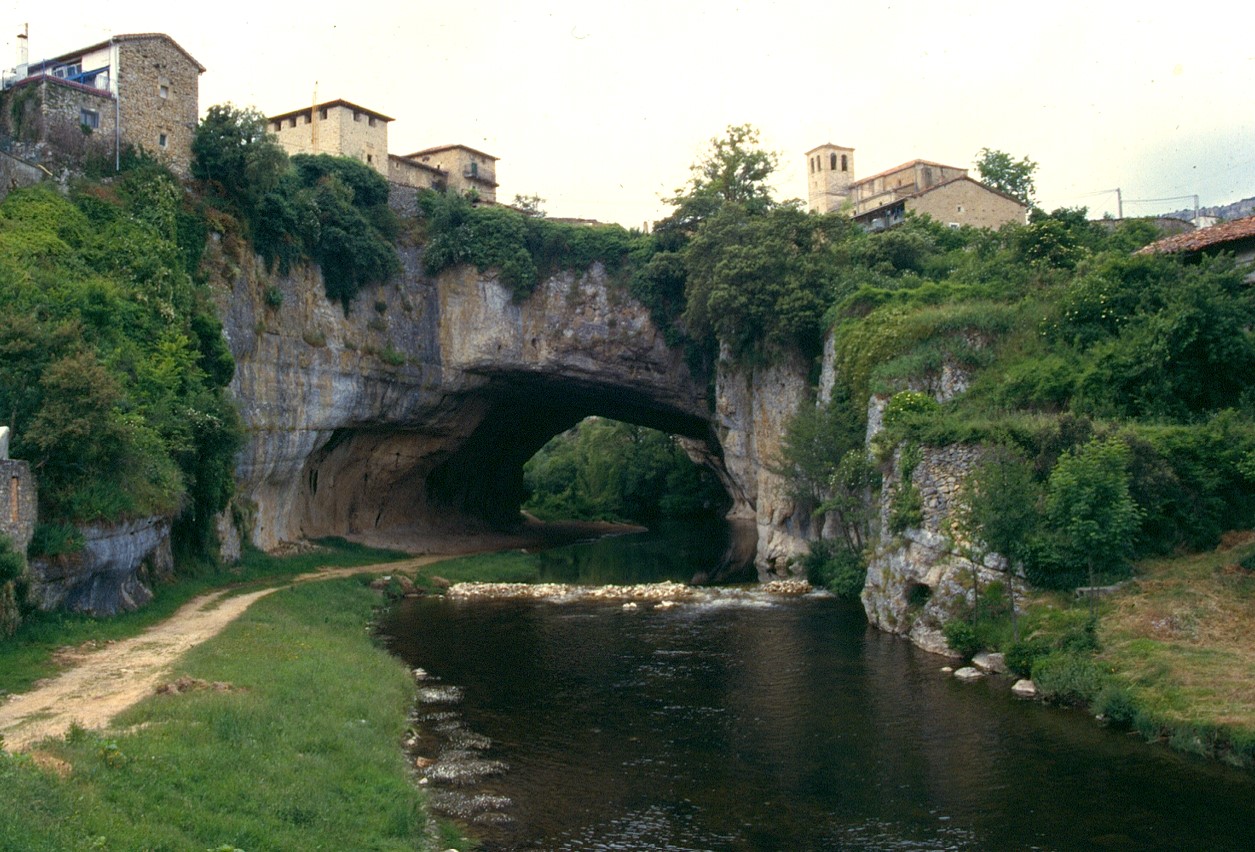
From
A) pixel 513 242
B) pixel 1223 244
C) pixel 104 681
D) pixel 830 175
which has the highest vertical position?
pixel 830 175

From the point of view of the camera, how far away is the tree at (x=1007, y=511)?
21.5m

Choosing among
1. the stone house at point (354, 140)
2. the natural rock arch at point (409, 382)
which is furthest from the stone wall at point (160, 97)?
the stone house at point (354, 140)

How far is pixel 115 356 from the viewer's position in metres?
26.3

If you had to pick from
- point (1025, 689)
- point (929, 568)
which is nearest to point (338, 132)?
point (929, 568)

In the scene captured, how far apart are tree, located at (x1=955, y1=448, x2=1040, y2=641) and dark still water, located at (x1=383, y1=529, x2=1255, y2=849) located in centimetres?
278

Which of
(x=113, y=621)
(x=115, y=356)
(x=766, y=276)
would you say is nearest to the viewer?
(x=113, y=621)

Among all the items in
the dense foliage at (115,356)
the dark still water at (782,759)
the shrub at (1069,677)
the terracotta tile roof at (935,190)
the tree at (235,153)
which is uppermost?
the terracotta tile roof at (935,190)

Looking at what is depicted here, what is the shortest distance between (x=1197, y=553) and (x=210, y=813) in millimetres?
18488

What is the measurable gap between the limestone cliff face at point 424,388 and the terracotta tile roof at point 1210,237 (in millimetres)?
14791

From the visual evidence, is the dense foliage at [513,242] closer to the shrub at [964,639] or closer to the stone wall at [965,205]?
the stone wall at [965,205]

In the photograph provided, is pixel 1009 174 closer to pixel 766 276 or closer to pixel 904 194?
pixel 904 194

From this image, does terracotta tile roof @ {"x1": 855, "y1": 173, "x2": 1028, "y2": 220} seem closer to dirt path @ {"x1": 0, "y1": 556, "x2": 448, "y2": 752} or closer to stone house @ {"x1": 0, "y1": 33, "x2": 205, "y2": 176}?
stone house @ {"x1": 0, "y1": 33, "x2": 205, "y2": 176}

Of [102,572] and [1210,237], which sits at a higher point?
[1210,237]

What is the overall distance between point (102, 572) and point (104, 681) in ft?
19.8
